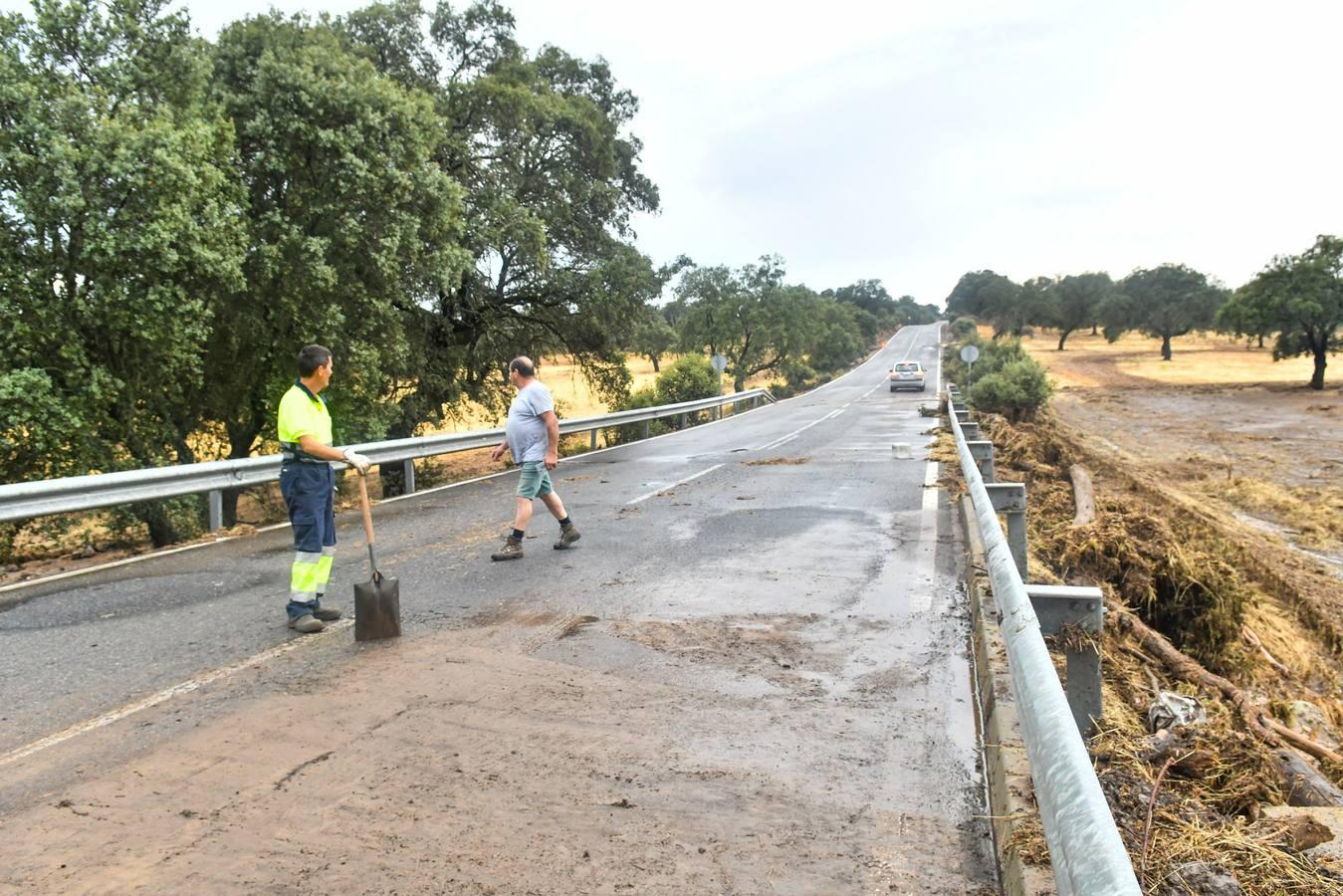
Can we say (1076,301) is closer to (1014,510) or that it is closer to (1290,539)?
(1290,539)

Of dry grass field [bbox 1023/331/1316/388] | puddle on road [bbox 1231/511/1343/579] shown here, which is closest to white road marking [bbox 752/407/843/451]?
puddle on road [bbox 1231/511/1343/579]

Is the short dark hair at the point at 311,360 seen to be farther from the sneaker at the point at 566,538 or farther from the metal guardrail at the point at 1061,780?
the metal guardrail at the point at 1061,780

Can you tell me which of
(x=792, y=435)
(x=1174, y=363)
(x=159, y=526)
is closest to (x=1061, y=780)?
(x=159, y=526)

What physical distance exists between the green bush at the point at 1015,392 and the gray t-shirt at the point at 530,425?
2163 cm

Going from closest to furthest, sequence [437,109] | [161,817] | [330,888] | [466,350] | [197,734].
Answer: [330,888], [161,817], [197,734], [437,109], [466,350]

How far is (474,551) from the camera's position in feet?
27.2

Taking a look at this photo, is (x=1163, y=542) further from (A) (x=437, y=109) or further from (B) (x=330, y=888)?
(A) (x=437, y=109)

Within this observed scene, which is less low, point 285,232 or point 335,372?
point 285,232

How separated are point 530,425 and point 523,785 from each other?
Answer: 4932 mm

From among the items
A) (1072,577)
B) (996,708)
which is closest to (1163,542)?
(1072,577)

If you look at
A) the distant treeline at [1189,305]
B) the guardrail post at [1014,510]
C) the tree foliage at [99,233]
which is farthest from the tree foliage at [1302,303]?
the tree foliage at [99,233]

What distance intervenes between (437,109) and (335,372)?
872cm

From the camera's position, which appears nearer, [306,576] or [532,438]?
[306,576]

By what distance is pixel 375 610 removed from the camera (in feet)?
17.9
